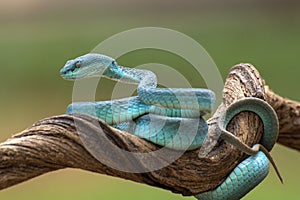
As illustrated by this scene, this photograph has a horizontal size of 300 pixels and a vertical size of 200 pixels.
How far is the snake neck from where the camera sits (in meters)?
0.74

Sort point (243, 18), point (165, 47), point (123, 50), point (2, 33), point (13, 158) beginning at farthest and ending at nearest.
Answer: point (243, 18), point (2, 33), point (165, 47), point (123, 50), point (13, 158)

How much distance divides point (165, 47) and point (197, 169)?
236mm

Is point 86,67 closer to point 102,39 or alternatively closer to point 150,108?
point 150,108

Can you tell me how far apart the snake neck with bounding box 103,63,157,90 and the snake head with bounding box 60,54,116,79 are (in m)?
0.02

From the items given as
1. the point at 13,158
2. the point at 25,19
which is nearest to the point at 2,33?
the point at 25,19

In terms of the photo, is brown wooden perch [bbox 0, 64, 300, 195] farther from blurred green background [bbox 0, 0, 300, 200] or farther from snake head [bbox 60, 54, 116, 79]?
blurred green background [bbox 0, 0, 300, 200]

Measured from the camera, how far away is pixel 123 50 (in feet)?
2.43

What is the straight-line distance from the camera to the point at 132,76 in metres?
0.78

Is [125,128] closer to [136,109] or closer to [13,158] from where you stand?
[136,109]

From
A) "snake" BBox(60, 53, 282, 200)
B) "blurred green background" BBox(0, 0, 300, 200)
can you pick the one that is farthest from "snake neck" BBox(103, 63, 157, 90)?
"blurred green background" BBox(0, 0, 300, 200)

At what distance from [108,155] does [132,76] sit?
14 centimetres

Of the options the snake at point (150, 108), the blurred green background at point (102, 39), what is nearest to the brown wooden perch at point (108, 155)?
the snake at point (150, 108)

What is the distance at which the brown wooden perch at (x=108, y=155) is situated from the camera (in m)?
0.65

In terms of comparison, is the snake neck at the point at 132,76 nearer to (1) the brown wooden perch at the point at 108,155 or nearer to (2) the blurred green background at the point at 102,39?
(1) the brown wooden perch at the point at 108,155
